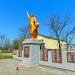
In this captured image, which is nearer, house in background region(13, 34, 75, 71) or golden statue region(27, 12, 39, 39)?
house in background region(13, 34, 75, 71)

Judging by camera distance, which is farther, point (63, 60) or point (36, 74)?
point (63, 60)

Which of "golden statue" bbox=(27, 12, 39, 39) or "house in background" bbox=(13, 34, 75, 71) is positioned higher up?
"golden statue" bbox=(27, 12, 39, 39)

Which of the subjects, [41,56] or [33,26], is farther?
[33,26]

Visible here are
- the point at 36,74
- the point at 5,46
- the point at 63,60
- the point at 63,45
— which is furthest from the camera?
the point at 5,46

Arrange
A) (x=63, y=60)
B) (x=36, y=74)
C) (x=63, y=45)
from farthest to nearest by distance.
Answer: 1. (x=63, y=45)
2. (x=63, y=60)
3. (x=36, y=74)

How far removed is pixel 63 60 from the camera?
18.6m

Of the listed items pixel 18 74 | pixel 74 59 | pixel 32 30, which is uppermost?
pixel 32 30

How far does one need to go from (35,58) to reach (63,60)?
4415mm

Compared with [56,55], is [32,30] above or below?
above

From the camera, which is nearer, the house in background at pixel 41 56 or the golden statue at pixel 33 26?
the house in background at pixel 41 56

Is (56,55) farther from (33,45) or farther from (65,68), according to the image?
(33,45)

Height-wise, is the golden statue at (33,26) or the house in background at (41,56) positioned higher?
the golden statue at (33,26)

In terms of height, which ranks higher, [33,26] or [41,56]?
[33,26]

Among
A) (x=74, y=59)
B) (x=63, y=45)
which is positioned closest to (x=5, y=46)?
(x=63, y=45)
